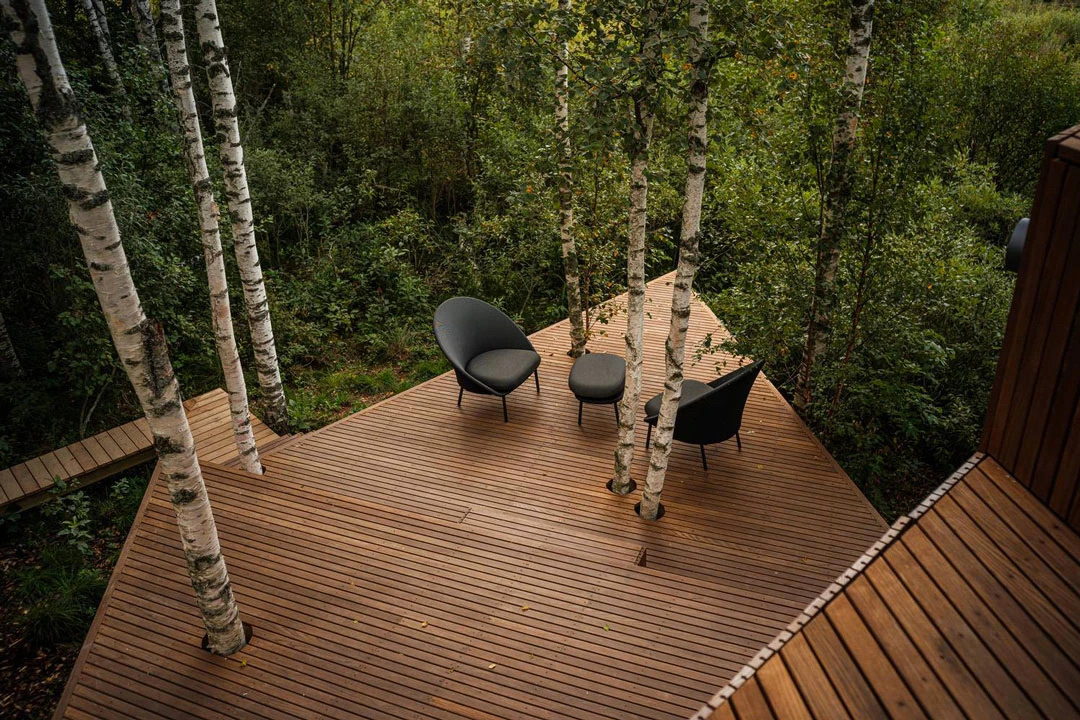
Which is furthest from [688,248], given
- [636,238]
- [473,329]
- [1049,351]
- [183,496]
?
[183,496]

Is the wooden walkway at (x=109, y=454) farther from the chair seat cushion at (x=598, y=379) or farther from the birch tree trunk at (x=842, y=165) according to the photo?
the birch tree trunk at (x=842, y=165)

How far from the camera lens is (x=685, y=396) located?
6191 millimetres

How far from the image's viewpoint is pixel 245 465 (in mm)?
5648

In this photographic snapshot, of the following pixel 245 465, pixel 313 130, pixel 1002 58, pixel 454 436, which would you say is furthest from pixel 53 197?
pixel 1002 58

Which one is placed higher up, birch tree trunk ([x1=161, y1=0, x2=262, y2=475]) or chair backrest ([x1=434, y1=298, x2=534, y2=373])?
birch tree trunk ([x1=161, y1=0, x2=262, y2=475])

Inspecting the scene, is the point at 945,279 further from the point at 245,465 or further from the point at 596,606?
the point at 245,465

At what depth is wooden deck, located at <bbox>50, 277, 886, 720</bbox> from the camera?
12.3 feet

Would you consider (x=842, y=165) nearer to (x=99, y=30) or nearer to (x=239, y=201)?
(x=239, y=201)

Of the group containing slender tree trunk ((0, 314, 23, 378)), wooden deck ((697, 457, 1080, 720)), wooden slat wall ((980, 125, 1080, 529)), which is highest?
wooden slat wall ((980, 125, 1080, 529))

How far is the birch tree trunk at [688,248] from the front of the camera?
3953mm

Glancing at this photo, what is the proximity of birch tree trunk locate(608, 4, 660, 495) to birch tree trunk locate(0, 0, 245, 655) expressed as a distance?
2801 millimetres


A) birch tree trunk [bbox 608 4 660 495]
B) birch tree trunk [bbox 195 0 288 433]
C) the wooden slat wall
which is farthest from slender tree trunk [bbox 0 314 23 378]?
the wooden slat wall

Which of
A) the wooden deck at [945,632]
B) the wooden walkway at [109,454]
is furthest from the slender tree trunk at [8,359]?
the wooden deck at [945,632]

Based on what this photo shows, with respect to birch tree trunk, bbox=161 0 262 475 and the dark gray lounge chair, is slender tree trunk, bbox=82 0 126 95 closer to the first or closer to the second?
birch tree trunk, bbox=161 0 262 475
